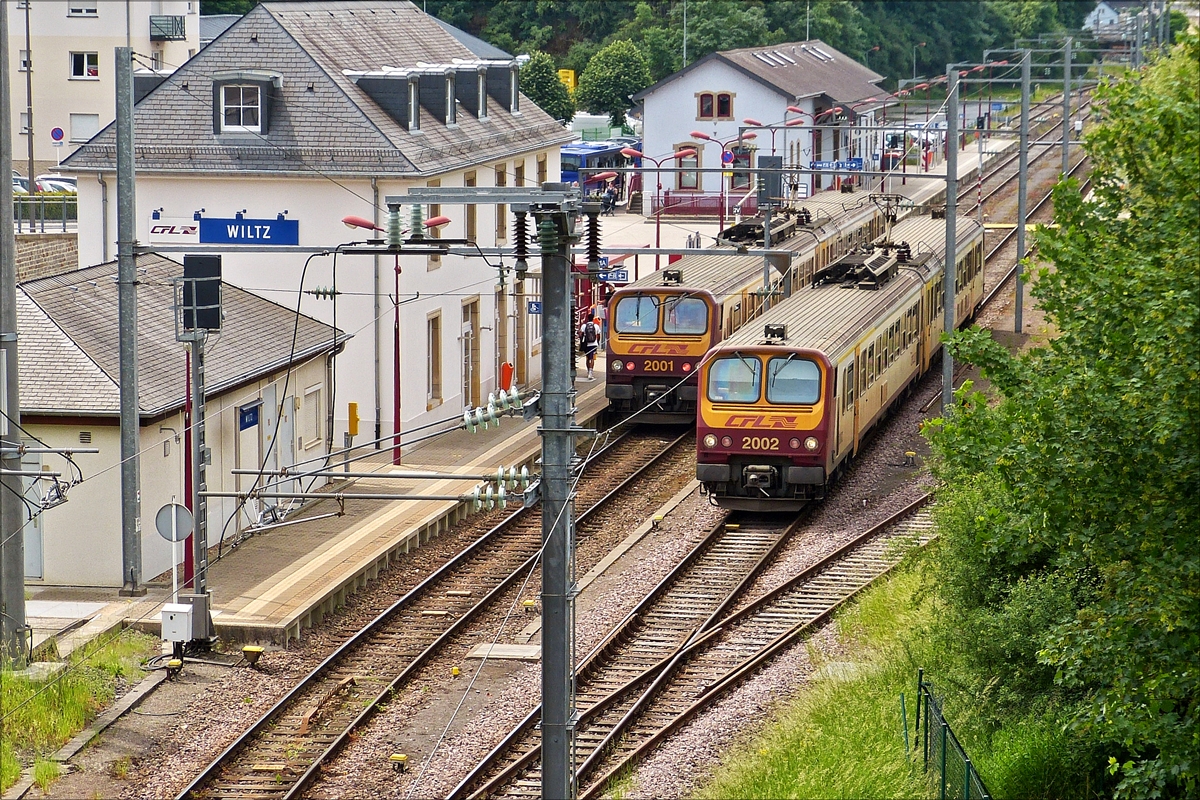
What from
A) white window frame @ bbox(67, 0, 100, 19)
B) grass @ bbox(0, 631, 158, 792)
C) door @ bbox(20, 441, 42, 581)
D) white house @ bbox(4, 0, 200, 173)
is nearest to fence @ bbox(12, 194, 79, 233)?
white house @ bbox(4, 0, 200, 173)

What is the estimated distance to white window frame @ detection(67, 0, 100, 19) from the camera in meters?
54.9

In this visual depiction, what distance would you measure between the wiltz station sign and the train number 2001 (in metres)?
9.28

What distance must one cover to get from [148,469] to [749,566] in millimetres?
7620

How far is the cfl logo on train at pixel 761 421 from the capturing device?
22406 millimetres

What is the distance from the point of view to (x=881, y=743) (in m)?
14.5

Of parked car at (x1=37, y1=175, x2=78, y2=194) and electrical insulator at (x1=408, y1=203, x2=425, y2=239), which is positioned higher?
parked car at (x1=37, y1=175, x2=78, y2=194)

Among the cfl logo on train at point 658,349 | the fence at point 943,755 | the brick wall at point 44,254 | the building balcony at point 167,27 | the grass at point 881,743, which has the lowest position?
the grass at point 881,743

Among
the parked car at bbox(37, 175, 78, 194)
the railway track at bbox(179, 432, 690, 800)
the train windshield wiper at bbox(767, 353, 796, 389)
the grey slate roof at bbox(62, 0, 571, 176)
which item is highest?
the grey slate roof at bbox(62, 0, 571, 176)

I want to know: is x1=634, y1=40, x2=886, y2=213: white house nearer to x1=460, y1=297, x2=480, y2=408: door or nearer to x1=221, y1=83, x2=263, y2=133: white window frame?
x1=460, y1=297, x2=480, y2=408: door

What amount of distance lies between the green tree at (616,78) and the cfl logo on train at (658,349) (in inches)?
1898

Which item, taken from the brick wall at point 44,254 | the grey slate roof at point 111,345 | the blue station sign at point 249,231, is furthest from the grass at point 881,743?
the brick wall at point 44,254

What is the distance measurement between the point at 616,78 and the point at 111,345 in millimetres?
56572

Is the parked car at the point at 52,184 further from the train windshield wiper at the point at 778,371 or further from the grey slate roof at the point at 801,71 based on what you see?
the train windshield wiper at the point at 778,371

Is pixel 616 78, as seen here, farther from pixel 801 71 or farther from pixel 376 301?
pixel 376 301
